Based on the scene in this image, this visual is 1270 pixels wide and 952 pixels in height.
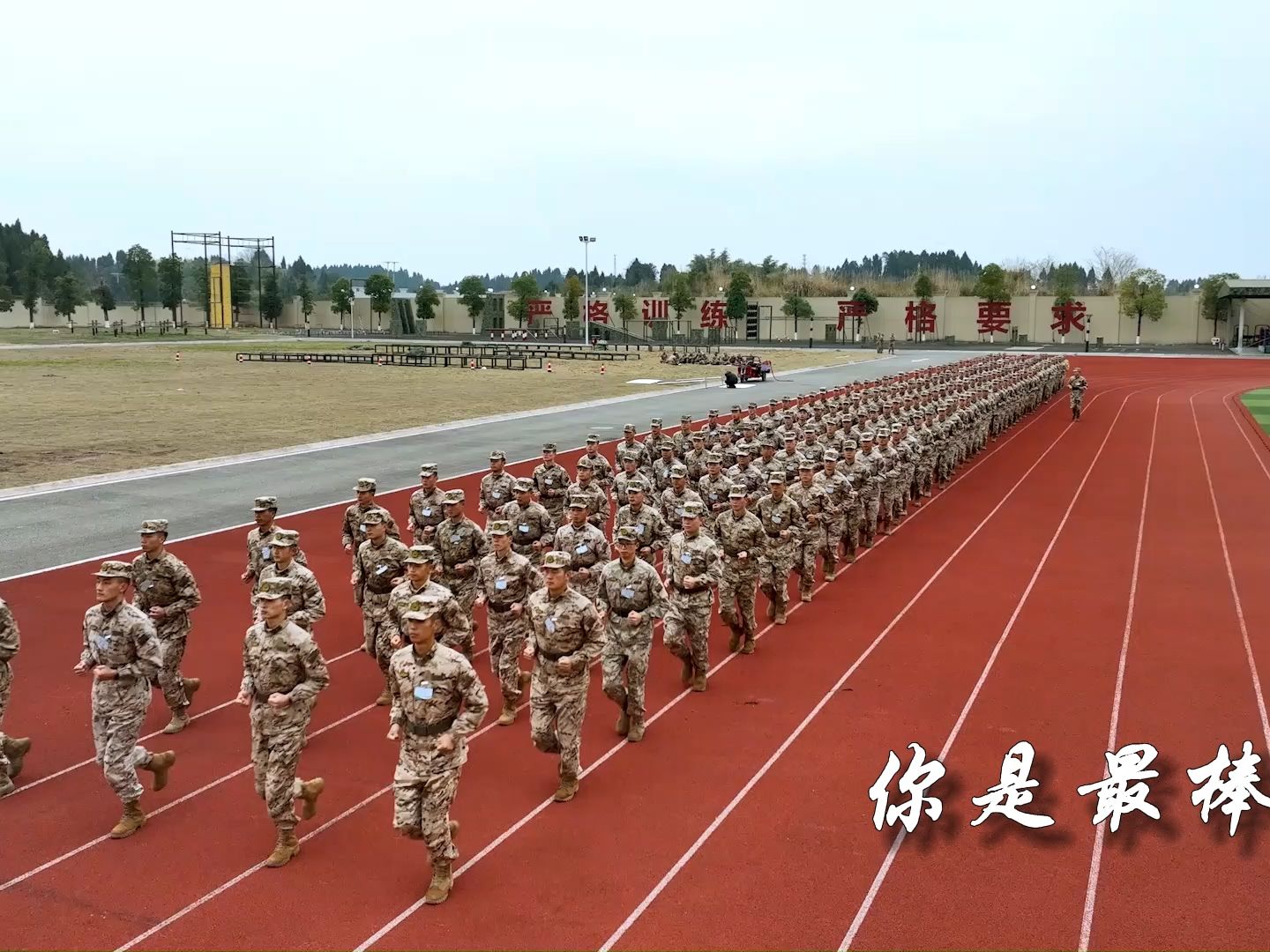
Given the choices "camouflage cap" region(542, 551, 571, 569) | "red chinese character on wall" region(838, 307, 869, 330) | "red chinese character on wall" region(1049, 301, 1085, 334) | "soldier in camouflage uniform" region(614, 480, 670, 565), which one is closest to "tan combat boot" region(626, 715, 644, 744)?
"camouflage cap" region(542, 551, 571, 569)

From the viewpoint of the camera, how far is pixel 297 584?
7.99 m

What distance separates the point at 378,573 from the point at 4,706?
3.01 meters

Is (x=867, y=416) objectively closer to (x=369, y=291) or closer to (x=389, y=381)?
(x=389, y=381)

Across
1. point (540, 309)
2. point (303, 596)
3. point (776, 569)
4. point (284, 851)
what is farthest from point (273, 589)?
point (540, 309)

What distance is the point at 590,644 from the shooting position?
7.33m

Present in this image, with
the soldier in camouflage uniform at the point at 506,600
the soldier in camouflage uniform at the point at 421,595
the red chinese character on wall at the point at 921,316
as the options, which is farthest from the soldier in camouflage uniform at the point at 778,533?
the red chinese character on wall at the point at 921,316

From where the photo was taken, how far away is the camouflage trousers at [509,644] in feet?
28.9

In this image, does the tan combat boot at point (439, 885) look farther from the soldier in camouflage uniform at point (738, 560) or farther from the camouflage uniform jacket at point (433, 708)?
the soldier in camouflage uniform at point (738, 560)

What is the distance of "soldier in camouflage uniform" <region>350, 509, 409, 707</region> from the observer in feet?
29.9

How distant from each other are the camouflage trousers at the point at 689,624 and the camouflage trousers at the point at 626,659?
2.98ft

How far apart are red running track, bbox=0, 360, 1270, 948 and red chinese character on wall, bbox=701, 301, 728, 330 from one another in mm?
83624

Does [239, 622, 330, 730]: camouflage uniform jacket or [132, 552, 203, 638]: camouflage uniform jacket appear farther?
[132, 552, 203, 638]: camouflage uniform jacket

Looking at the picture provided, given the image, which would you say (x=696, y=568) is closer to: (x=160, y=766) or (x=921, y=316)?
(x=160, y=766)

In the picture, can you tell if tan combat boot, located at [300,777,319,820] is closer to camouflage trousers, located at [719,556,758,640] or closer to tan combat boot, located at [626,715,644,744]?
tan combat boot, located at [626,715,644,744]
